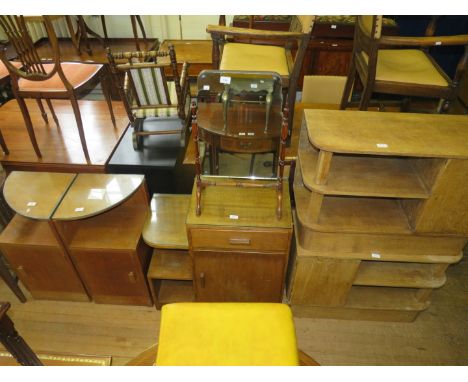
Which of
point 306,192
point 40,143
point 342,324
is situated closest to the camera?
point 306,192

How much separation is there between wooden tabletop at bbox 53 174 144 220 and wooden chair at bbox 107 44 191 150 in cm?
38

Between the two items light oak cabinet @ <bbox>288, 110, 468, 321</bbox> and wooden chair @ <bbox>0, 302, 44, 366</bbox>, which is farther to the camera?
light oak cabinet @ <bbox>288, 110, 468, 321</bbox>

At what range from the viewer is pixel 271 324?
128 cm

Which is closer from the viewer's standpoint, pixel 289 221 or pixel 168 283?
pixel 289 221

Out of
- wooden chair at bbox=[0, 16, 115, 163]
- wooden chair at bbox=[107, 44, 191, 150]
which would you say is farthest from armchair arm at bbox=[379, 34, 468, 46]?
wooden chair at bbox=[0, 16, 115, 163]

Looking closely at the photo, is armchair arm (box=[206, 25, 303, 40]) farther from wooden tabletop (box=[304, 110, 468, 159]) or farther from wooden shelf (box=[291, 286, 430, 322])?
wooden shelf (box=[291, 286, 430, 322])

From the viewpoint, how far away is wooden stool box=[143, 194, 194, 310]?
1823 mm

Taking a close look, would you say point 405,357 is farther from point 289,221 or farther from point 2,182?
point 2,182

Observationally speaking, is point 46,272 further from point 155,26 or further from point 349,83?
point 155,26

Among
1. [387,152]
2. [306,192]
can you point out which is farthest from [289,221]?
[387,152]

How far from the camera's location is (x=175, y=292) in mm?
2076

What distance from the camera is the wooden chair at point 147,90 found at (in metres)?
1.97

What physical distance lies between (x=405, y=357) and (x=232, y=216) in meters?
1.30

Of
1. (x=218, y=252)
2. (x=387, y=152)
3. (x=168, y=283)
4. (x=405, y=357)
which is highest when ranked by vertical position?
(x=387, y=152)
